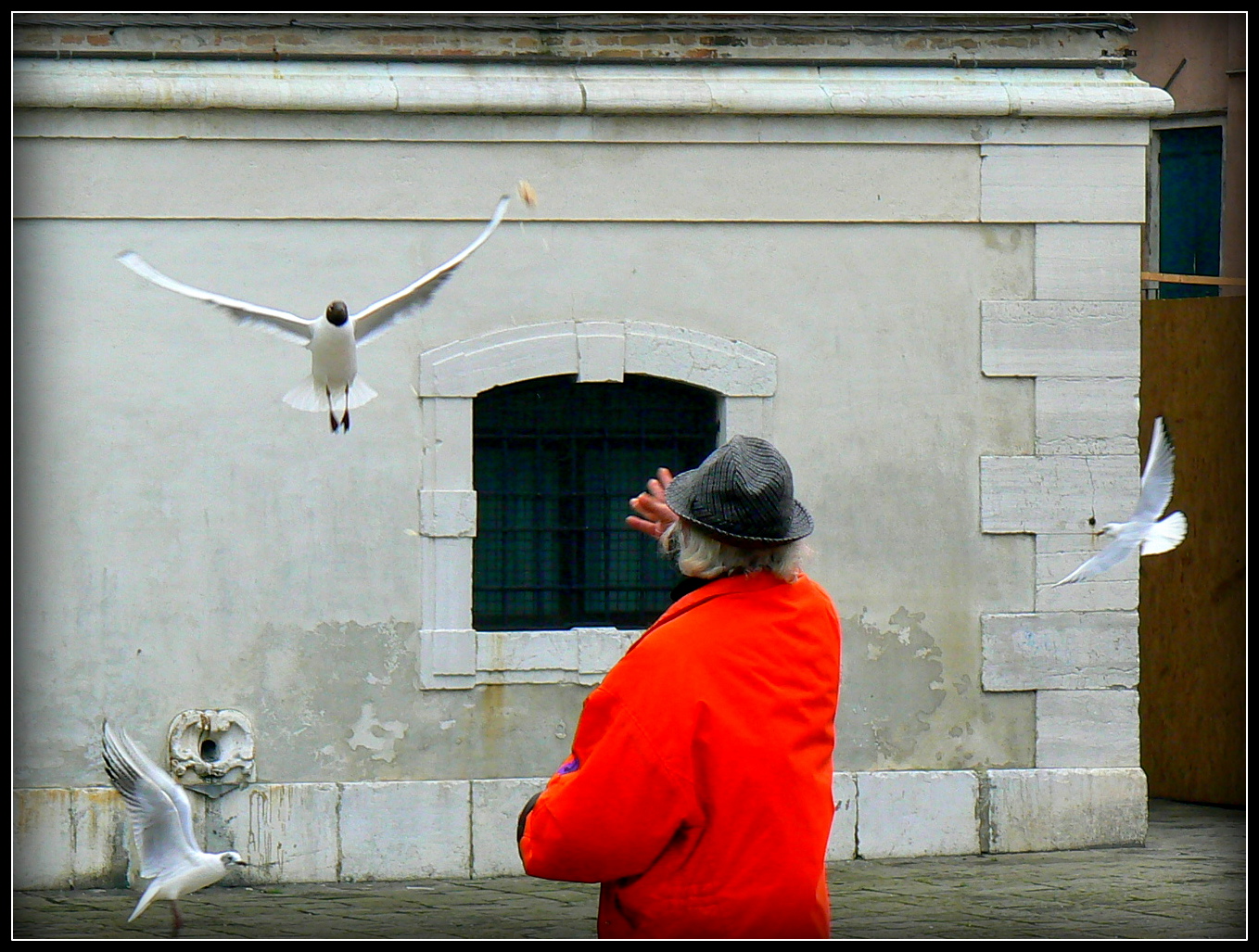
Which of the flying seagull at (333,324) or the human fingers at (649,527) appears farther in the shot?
the flying seagull at (333,324)

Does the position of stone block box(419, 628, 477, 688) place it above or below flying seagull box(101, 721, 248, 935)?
above

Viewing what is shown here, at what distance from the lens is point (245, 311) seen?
5.37 metres

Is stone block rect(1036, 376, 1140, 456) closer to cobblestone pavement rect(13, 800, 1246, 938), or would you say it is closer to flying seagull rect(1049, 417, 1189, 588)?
flying seagull rect(1049, 417, 1189, 588)

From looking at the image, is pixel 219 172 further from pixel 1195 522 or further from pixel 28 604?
pixel 1195 522

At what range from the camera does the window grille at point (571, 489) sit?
289 inches

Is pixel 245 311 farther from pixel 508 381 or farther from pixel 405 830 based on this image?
pixel 405 830

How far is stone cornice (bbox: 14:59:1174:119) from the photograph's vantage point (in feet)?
22.6

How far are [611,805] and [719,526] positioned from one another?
578 millimetres

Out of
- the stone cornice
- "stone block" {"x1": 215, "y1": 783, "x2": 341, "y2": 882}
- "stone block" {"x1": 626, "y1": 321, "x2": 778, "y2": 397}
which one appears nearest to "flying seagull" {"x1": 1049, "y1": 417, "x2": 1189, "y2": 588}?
"stone block" {"x1": 626, "y1": 321, "x2": 778, "y2": 397}

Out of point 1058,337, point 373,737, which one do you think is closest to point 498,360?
point 373,737

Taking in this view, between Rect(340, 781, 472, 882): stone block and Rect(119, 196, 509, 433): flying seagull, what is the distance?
191 centimetres

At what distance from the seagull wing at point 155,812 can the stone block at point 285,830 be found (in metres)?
1.42

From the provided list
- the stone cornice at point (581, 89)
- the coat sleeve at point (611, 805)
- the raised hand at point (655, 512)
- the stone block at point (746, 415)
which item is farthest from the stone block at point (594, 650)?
the coat sleeve at point (611, 805)

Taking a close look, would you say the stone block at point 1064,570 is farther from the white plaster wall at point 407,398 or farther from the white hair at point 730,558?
the white hair at point 730,558
